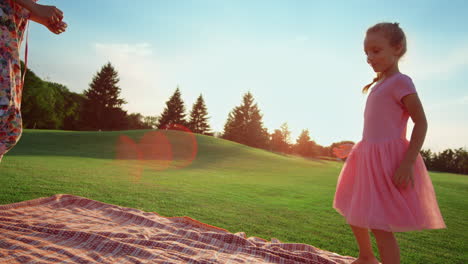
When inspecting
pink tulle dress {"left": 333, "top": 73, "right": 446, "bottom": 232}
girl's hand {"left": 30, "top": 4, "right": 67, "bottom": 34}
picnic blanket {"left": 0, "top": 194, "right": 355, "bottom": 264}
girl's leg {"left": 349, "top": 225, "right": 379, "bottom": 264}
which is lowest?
picnic blanket {"left": 0, "top": 194, "right": 355, "bottom": 264}

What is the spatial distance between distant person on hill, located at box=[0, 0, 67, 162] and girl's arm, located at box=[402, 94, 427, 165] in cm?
238

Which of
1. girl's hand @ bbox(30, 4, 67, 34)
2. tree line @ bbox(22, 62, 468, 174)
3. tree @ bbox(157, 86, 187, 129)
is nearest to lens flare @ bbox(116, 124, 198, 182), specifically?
girl's hand @ bbox(30, 4, 67, 34)

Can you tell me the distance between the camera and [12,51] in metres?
1.64

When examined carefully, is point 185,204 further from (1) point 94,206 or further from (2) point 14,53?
(2) point 14,53

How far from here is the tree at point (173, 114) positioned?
45.5 m

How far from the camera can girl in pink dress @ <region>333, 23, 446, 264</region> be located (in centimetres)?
154

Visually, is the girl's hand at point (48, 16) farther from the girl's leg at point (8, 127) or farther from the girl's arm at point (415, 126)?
the girl's arm at point (415, 126)

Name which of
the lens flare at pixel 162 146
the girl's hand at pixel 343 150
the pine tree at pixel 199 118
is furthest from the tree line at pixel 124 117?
the girl's hand at pixel 343 150

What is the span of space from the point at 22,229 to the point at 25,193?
1.93 meters

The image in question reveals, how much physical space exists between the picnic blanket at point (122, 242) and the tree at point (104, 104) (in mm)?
39572

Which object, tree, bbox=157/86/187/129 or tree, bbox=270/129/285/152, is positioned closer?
tree, bbox=157/86/187/129

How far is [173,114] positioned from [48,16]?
148 feet

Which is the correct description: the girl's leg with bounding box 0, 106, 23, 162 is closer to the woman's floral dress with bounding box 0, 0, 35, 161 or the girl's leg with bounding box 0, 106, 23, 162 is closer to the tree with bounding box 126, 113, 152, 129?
the woman's floral dress with bounding box 0, 0, 35, 161

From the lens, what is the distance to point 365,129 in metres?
1.86
